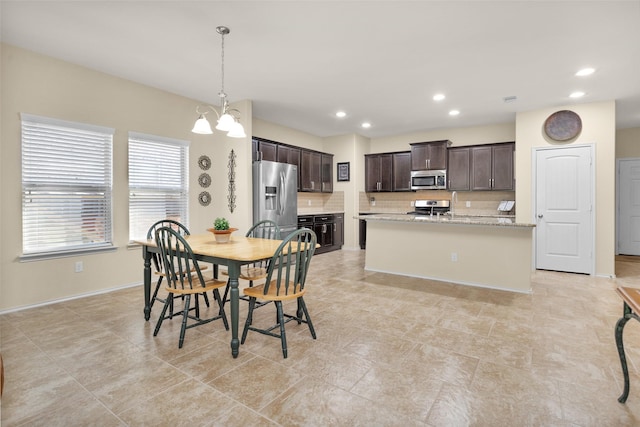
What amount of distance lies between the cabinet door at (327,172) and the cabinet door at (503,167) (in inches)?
131

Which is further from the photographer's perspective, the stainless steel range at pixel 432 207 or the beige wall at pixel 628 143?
the stainless steel range at pixel 432 207

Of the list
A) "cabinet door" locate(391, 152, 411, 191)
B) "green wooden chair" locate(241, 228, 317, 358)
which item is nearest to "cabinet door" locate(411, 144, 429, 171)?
"cabinet door" locate(391, 152, 411, 191)

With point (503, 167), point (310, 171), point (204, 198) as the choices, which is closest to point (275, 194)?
point (204, 198)

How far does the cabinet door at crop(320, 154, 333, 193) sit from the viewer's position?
24.0 feet

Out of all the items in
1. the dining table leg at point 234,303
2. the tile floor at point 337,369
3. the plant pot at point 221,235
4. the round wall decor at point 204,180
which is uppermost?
the round wall decor at point 204,180

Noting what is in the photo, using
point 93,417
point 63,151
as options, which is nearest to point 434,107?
point 63,151

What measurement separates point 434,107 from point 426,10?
9.11ft

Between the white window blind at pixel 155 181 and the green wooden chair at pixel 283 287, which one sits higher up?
the white window blind at pixel 155 181

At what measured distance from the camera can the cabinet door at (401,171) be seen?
707 cm

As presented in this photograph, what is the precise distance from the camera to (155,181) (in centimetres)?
427

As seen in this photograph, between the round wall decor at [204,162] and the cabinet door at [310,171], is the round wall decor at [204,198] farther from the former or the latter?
the cabinet door at [310,171]

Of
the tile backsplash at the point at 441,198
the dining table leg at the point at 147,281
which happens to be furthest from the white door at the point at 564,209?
the dining table leg at the point at 147,281

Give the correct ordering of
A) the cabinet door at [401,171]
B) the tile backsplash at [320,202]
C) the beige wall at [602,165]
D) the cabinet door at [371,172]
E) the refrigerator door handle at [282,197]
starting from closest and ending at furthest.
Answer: the beige wall at [602,165], the refrigerator door handle at [282,197], the cabinet door at [401,171], the tile backsplash at [320,202], the cabinet door at [371,172]

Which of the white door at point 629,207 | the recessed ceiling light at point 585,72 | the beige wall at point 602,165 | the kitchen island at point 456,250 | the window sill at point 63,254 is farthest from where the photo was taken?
the white door at point 629,207
